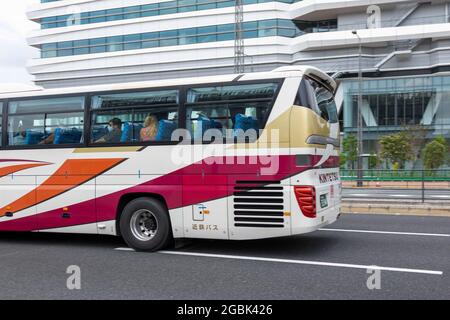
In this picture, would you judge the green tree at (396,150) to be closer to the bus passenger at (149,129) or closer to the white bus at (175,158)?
the white bus at (175,158)

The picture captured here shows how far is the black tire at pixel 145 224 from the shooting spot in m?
8.66

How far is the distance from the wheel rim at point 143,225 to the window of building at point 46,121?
1828 mm

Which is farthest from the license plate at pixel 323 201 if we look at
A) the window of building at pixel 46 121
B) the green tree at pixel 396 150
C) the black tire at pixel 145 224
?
the green tree at pixel 396 150

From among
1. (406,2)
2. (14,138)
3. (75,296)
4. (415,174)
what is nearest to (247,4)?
(406,2)

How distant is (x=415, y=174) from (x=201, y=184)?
35.5 feet

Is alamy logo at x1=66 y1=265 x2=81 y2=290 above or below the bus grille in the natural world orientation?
below

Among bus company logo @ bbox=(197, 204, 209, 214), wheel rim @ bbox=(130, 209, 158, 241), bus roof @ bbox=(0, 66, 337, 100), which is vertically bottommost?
wheel rim @ bbox=(130, 209, 158, 241)

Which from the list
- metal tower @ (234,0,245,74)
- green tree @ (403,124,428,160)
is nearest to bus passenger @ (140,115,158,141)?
green tree @ (403,124,428,160)

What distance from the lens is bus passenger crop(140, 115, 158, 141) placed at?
28.8 ft

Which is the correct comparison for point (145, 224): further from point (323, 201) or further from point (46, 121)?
point (323, 201)

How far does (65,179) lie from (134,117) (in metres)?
1.81

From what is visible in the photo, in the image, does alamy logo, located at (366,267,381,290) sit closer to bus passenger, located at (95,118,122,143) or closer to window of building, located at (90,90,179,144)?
window of building, located at (90,90,179,144)

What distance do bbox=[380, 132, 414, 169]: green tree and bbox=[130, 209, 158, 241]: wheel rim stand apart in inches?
1490
